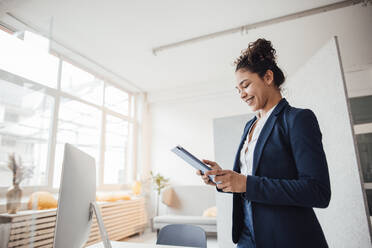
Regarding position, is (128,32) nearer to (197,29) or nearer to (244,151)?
(197,29)

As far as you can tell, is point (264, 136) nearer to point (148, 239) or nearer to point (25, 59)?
point (25, 59)

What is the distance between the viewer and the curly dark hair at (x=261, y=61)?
1035 millimetres

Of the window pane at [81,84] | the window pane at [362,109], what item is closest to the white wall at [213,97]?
the window pane at [81,84]

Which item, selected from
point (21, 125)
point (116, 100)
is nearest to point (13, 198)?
point (21, 125)

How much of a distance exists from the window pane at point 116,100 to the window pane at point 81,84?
0.23 meters

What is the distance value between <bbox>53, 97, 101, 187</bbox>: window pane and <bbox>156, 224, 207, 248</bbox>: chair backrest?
257 centimetres

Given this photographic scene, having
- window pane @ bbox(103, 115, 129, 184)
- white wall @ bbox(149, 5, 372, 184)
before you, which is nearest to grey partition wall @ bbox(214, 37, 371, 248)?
white wall @ bbox(149, 5, 372, 184)

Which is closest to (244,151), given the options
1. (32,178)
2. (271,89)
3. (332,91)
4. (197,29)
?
(271,89)

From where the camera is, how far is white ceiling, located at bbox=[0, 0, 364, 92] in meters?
2.97

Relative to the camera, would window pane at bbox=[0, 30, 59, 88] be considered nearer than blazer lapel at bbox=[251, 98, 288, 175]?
No

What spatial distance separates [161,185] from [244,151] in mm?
4500

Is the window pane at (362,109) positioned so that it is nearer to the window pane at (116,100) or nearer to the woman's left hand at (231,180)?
the woman's left hand at (231,180)

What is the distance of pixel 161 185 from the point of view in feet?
17.4

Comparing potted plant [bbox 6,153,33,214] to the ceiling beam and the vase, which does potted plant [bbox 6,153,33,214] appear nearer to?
the vase
